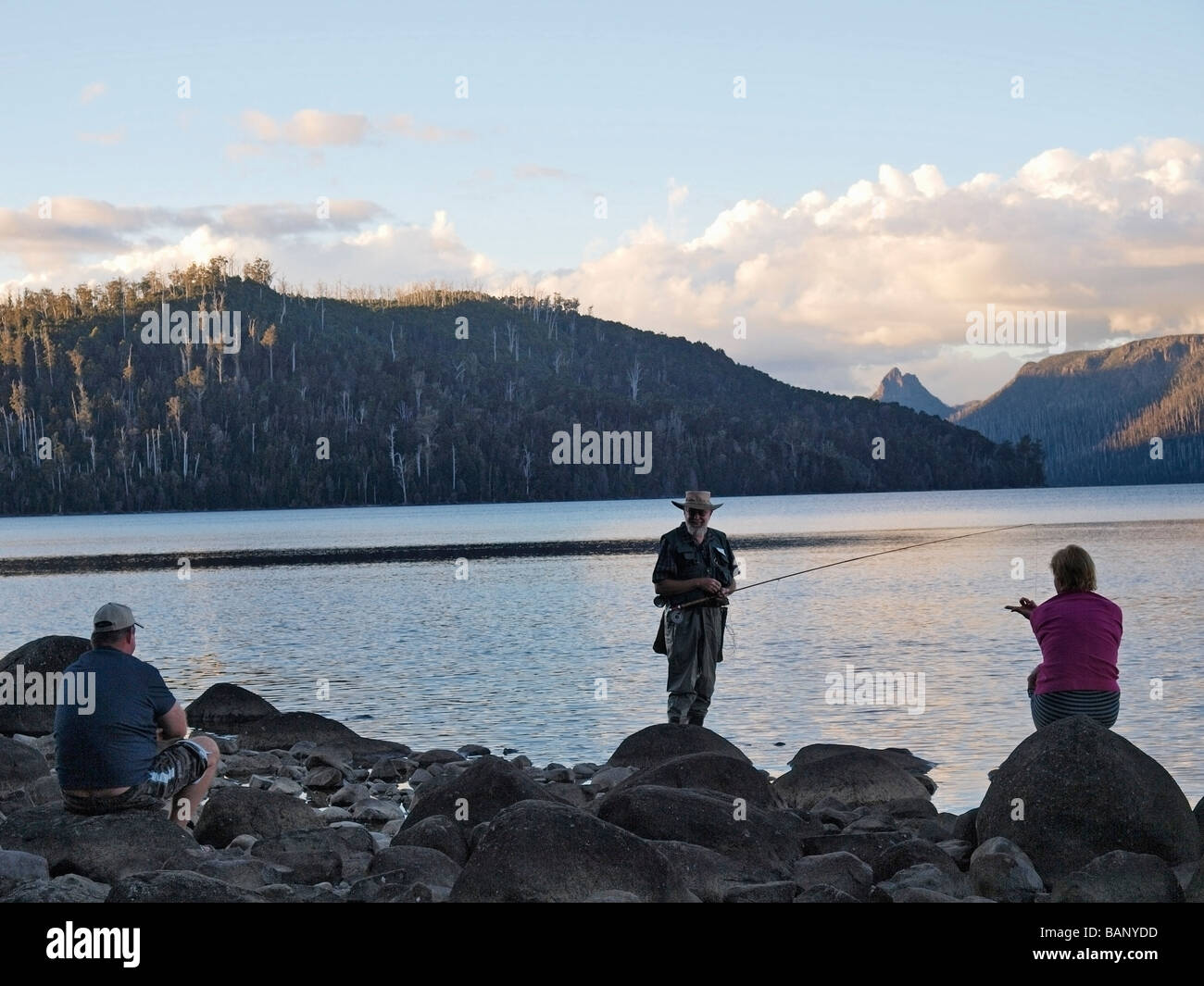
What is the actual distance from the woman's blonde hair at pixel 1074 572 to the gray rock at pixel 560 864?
143 inches

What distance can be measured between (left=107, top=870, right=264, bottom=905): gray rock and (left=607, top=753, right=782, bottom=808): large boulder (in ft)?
15.7

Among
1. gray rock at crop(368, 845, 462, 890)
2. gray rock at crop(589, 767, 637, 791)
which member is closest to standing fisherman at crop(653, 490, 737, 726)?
gray rock at crop(589, 767, 637, 791)

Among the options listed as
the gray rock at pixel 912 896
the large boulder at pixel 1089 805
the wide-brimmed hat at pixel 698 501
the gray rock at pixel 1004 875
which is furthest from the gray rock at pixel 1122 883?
the wide-brimmed hat at pixel 698 501

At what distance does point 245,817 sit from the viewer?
12102 mm

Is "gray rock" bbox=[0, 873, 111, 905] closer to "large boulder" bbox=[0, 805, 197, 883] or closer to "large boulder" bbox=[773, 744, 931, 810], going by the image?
"large boulder" bbox=[0, 805, 197, 883]

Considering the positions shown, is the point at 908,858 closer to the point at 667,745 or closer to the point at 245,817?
the point at 667,745

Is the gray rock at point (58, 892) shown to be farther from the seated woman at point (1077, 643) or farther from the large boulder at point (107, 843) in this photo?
the seated woman at point (1077, 643)

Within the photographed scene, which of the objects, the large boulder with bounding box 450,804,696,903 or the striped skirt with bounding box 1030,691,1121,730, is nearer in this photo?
the large boulder with bounding box 450,804,696,903

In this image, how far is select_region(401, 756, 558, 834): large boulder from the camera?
12.0 meters

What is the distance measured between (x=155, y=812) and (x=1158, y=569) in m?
52.5

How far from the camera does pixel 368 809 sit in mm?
13961
